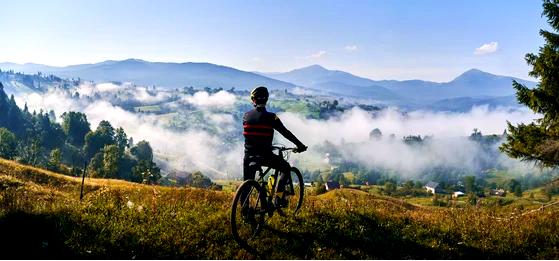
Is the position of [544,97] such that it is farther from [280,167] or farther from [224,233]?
[224,233]

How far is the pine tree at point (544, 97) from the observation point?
22797mm

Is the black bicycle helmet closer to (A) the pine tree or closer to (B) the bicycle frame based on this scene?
(B) the bicycle frame

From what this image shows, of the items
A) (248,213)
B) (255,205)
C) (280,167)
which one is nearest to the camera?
(248,213)

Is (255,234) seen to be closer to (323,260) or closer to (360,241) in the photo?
(323,260)

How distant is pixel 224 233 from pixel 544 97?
20564 millimetres

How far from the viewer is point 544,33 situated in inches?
949

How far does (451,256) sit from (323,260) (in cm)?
351

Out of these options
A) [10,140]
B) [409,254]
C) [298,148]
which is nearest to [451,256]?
[409,254]

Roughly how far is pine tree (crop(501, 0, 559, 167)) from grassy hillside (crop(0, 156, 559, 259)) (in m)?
11.7

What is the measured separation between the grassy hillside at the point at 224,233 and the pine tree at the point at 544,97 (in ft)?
38.4

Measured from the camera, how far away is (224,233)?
10555mm

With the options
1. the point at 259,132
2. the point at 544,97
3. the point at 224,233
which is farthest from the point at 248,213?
the point at 544,97

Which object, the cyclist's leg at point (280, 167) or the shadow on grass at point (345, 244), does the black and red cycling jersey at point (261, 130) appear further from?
the shadow on grass at point (345, 244)

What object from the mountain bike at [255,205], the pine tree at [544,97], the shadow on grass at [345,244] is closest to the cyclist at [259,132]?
the mountain bike at [255,205]
